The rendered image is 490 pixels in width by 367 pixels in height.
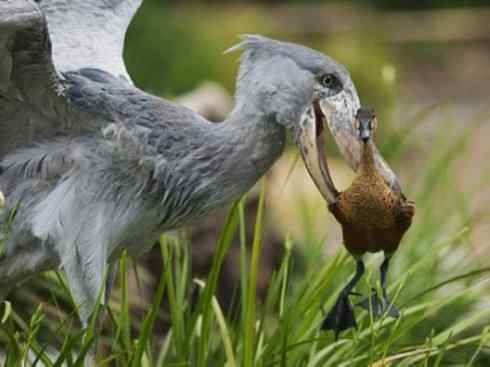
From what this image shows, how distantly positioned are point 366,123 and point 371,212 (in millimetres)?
179

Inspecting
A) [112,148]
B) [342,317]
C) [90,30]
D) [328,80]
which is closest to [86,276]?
[112,148]

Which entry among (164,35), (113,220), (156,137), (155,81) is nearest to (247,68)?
(156,137)

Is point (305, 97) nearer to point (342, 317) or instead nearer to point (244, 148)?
point (244, 148)

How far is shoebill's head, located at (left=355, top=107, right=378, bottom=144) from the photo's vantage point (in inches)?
103

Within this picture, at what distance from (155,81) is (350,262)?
14.9ft

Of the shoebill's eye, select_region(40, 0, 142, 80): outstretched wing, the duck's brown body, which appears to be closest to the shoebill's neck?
the shoebill's eye

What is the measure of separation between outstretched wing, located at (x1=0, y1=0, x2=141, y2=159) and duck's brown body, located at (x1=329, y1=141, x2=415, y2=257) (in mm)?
718

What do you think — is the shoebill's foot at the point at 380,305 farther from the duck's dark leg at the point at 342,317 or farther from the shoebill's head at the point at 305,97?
the shoebill's head at the point at 305,97

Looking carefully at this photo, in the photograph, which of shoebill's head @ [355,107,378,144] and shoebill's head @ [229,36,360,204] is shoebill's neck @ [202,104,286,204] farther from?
shoebill's head @ [355,107,378,144]

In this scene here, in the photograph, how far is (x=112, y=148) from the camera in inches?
118

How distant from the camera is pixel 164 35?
8875 mm

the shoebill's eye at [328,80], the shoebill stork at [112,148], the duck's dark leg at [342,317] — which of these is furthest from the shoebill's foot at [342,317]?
the shoebill's eye at [328,80]

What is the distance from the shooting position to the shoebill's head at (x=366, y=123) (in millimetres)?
2627

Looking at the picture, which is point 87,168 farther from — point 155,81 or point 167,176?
point 155,81
